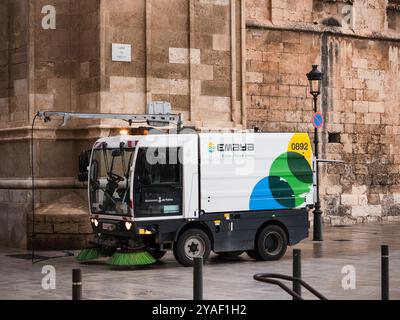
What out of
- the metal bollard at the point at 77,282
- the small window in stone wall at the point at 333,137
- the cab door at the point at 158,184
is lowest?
the metal bollard at the point at 77,282

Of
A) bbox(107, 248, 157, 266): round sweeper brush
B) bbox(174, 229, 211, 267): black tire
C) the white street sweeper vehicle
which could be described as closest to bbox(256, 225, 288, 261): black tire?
the white street sweeper vehicle

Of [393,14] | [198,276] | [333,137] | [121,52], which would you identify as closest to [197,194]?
[121,52]

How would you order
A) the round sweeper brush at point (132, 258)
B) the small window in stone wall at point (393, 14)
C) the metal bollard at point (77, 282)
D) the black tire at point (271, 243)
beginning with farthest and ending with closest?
the small window in stone wall at point (393, 14) → the black tire at point (271, 243) → the round sweeper brush at point (132, 258) → the metal bollard at point (77, 282)

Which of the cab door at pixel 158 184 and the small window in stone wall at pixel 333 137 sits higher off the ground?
the small window in stone wall at pixel 333 137

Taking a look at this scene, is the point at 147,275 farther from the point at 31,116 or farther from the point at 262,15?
the point at 262,15

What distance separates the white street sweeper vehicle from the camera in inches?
641

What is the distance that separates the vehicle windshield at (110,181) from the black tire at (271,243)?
2.68 meters

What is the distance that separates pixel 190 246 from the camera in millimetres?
16656

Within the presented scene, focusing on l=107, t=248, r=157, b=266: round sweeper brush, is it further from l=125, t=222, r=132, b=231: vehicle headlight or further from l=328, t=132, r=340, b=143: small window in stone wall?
l=328, t=132, r=340, b=143: small window in stone wall

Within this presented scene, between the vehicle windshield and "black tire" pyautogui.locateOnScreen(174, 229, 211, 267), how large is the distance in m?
1.08

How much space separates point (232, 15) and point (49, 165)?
5.54 m

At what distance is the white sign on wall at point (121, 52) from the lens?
2043 centimetres

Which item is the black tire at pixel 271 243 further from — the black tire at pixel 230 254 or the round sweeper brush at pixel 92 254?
the round sweeper brush at pixel 92 254

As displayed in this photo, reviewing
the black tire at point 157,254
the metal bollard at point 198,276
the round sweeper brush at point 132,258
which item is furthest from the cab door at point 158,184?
the metal bollard at point 198,276
